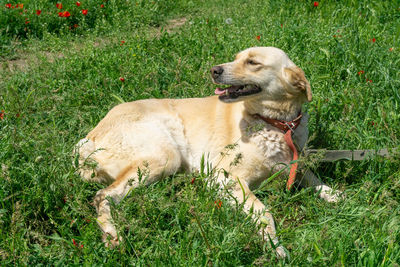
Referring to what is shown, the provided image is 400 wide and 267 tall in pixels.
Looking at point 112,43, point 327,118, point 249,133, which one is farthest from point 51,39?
point 327,118

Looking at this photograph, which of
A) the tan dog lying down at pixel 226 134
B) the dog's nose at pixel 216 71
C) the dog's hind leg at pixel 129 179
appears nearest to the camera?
the dog's hind leg at pixel 129 179

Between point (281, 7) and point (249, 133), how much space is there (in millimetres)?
4220

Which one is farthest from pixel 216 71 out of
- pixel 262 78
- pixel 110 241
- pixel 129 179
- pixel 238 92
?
pixel 110 241

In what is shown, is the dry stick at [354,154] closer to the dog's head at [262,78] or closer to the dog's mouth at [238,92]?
the dog's head at [262,78]

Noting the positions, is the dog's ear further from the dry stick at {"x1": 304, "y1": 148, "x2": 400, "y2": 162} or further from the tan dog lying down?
the dry stick at {"x1": 304, "y1": 148, "x2": 400, "y2": 162}

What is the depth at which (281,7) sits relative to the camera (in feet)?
22.5

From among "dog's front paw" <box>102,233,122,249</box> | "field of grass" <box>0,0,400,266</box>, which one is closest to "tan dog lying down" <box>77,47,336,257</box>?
"field of grass" <box>0,0,400,266</box>

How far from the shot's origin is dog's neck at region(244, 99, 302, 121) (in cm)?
338

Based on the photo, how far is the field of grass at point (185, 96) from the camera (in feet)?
7.93

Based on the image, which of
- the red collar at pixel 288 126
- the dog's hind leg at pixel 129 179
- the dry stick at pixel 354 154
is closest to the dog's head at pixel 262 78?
the red collar at pixel 288 126

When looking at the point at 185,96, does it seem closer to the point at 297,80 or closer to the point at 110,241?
the point at 297,80

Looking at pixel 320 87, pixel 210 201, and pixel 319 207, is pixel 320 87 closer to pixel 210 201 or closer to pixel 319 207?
pixel 319 207

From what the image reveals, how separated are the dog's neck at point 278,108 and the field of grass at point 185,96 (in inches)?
22.4

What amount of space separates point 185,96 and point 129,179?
81.4 inches
